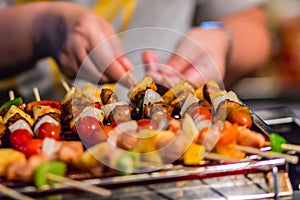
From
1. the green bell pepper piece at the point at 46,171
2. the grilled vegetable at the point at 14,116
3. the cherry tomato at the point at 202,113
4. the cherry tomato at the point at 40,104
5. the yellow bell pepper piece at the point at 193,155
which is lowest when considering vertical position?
the green bell pepper piece at the point at 46,171

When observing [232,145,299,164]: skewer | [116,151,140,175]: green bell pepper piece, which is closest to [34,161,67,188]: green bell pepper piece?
[116,151,140,175]: green bell pepper piece

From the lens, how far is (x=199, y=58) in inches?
77.6

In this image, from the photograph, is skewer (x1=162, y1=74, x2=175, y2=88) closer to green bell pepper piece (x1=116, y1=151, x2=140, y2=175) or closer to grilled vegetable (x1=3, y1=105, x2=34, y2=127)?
grilled vegetable (x1=3, y1=105, x2=34, y2=127)

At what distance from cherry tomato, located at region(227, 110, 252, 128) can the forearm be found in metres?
0.99

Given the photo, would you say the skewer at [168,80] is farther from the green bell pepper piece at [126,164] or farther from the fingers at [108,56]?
the green bell pepper piece at [126,164]

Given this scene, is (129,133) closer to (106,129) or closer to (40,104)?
(106,129)

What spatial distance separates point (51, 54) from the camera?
2184 mm

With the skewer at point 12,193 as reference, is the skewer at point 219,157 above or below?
above

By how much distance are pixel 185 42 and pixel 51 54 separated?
0.47 meters

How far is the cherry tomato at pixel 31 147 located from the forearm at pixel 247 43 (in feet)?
4.03

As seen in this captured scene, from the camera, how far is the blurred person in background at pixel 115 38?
74.8 inches

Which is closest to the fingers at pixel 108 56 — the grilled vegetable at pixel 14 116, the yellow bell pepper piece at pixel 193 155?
the grilled vegetable at pixel 14 116

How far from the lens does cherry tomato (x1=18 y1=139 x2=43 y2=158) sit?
4.12 ft

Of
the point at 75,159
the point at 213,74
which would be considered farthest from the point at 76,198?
the point at 213,74
